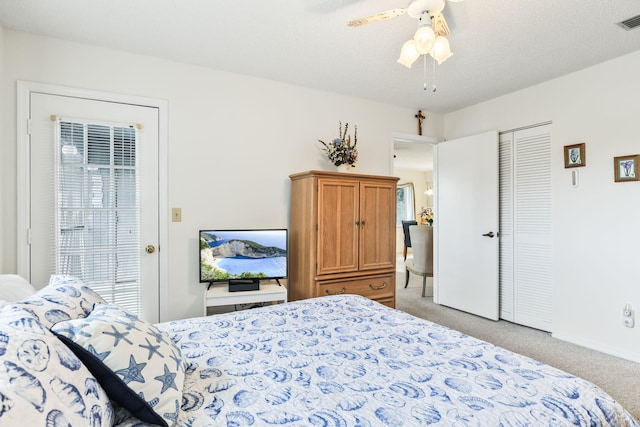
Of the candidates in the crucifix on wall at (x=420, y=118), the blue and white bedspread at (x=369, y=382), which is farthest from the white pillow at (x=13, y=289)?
the crucifix on wall at (x=420, y=118)

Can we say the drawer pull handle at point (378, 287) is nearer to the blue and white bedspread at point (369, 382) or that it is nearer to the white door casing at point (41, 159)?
the blue and white bedspread at point (369, 382)

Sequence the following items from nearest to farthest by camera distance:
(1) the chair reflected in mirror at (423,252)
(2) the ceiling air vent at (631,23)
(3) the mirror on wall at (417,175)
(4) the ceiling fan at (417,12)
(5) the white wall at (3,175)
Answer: (4) the ceiling fan at (417,12), (2) the ceiling air vent at (631,23), (5) the white wall at (3,175), (1) the chair reflected in mirror at (423,252), (3) the mirror on wall at (417,175)

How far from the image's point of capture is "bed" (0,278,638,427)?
0.88 m

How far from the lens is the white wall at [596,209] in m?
2.77

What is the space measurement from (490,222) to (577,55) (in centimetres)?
173

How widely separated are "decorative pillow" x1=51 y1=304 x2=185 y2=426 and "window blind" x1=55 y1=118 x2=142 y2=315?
1800 mm

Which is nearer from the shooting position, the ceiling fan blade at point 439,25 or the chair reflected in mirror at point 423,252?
the ceiling fan blade at point 439,25

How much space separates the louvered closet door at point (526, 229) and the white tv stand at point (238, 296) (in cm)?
259

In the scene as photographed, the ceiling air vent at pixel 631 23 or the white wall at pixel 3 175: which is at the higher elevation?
the ceiling air vent at pixel 631 23

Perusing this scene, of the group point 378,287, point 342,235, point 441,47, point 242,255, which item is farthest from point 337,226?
point 441,47

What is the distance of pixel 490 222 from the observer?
375cm

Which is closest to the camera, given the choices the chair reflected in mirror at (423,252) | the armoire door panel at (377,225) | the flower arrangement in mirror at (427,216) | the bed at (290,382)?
the bed at (290,382)

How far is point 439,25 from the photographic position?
1.86 m

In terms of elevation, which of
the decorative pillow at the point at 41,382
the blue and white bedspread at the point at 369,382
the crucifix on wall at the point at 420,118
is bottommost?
the blue and white bedspread at the point at 369,382
